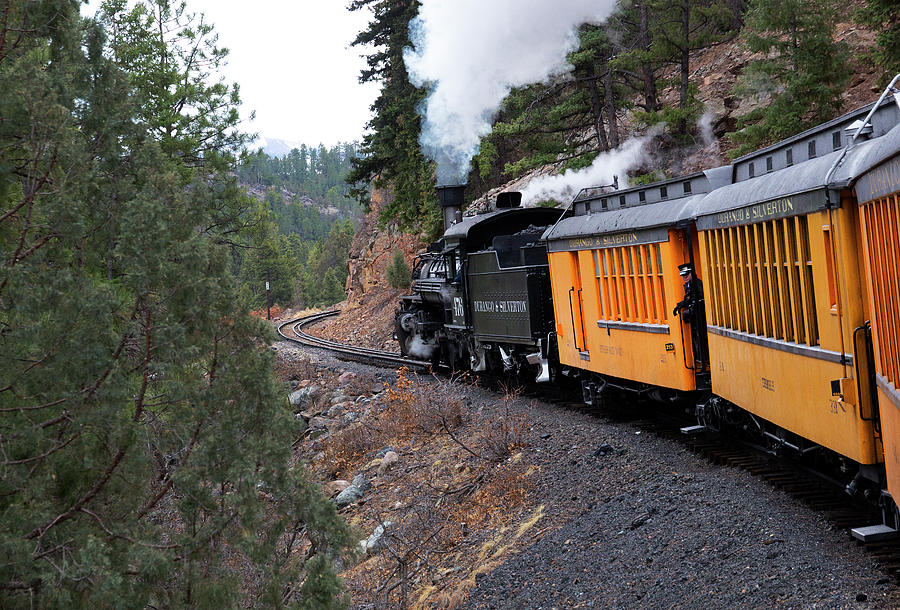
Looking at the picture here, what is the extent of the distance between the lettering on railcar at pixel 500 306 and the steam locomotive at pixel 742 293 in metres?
0.04

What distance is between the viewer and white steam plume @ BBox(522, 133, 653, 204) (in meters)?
24.1

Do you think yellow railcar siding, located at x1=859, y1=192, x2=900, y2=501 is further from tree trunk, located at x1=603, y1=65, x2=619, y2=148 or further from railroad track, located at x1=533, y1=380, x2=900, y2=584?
tree trunk, located at x1=603, y1=65, x2=619, y2=148

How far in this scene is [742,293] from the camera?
8039 mm

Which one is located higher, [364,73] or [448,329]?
[364,73]

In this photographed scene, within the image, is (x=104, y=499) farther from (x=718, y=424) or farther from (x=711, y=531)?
(x=718, y=424)

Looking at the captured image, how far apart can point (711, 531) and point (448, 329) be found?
40.6 feet

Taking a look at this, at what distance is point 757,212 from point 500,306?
27.4 feet

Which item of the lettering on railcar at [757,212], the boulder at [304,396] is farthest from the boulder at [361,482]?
the boulder at [304,396]

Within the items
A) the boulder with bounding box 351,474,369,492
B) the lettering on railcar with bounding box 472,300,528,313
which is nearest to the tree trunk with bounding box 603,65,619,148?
the lettering on railcar with bounding box 472,300,528,313

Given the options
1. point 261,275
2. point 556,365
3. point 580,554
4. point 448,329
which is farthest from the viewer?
point 261,275

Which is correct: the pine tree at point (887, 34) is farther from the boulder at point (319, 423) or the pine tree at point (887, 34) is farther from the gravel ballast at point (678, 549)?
the boulder at point (319, 423)

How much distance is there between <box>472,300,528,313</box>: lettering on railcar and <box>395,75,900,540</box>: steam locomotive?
1.6 inches

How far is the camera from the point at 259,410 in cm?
545

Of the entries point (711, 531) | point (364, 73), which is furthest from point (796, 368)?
point (364, 73)
